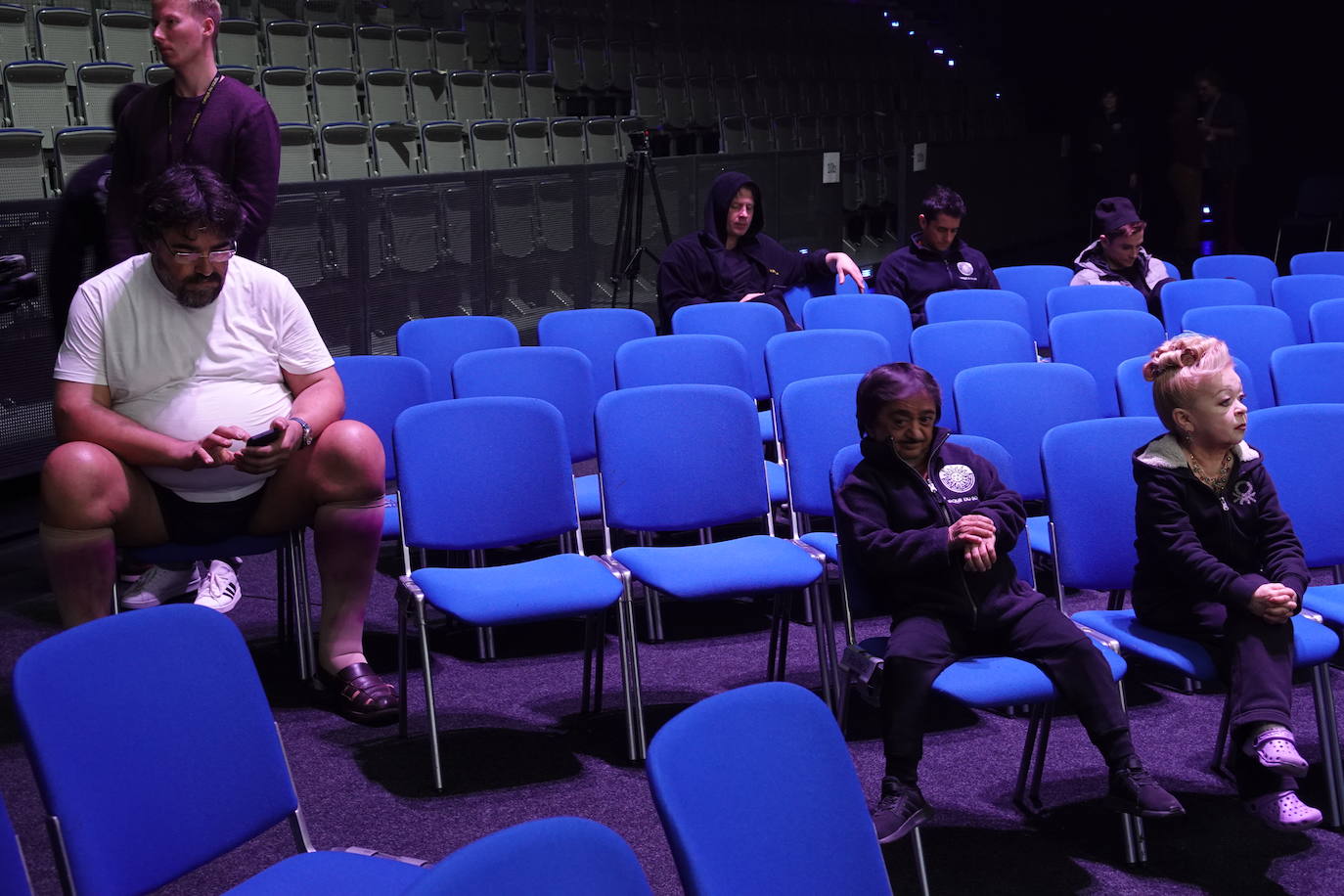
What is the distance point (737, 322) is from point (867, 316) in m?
0.54

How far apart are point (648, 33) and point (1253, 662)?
974 centimetres

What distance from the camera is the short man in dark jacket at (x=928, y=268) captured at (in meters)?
6.07

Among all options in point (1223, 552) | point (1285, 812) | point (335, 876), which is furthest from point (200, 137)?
point (1285, 812)

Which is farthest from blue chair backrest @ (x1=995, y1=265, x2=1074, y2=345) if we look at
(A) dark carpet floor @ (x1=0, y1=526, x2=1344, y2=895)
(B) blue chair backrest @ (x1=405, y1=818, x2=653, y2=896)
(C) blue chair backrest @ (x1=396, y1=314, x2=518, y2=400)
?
(B) blue chair backrest @ (x1=405, y1=818, x2=653, y2=896)

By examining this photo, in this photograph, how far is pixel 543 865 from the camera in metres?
1.34

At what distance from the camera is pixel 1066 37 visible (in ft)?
49.1

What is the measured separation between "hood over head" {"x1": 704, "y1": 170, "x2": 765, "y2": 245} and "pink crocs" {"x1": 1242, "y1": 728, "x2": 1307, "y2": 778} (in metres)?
3.58

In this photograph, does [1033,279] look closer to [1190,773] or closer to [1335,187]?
[1190,773]

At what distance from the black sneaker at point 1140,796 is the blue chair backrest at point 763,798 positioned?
1.11 m

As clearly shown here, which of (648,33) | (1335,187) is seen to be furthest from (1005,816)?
(1335,187)

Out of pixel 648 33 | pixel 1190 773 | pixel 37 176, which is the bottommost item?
pixel 1190 773

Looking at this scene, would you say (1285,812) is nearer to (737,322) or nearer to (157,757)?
(157,757)

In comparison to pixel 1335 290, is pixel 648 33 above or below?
above

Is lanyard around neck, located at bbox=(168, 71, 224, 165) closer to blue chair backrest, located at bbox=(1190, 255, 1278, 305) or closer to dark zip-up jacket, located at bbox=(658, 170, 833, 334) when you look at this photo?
dark zip-up jacket, located at bbox=(658, 170, 833, 334)
